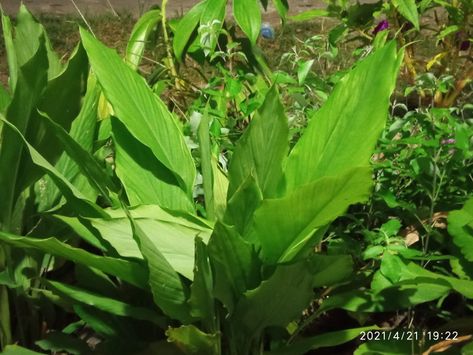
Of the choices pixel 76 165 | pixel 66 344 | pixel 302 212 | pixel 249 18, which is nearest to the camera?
pixel 302 212

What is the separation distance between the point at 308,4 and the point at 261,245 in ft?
14.2

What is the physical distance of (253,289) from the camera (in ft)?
4.75

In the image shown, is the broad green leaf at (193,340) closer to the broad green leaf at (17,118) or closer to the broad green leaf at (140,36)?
the broad green leaf at (17,118)

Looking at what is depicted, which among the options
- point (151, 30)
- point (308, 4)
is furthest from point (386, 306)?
point (308, 4)

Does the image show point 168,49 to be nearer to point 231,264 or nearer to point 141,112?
point 141,112

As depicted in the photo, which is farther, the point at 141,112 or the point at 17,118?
the point at 141,112

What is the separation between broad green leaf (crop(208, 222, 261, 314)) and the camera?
4.39ft

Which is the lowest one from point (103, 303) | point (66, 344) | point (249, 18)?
point (66, 344)

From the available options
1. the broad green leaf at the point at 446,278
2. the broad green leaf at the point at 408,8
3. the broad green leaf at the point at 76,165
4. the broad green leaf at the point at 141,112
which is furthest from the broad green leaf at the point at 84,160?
the broad green leaf at the point at 408,8

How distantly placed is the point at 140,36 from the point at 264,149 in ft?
3.44

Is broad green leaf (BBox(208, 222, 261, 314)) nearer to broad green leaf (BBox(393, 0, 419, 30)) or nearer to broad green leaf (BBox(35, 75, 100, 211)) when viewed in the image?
broad green leaf (BBox(35, 75, 100, 211))

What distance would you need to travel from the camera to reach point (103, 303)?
1499 mm

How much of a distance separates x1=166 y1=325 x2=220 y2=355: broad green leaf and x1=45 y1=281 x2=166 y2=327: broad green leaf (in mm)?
130

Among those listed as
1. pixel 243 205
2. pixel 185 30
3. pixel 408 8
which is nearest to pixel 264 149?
pixel 243 205
